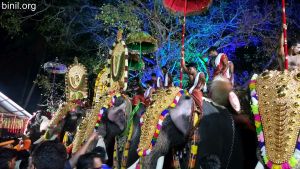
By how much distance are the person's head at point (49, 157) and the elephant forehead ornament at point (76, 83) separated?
3.61m

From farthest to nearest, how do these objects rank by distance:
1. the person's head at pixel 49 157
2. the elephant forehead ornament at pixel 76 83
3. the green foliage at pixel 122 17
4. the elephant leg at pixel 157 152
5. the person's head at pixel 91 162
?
the green foliage at pixel 122 17, the elephant forehead ornament at pixel 76 83, the elephant leg at pixel 157 152, the person's head at pixel 91 162, the person's head at pixel 49 157

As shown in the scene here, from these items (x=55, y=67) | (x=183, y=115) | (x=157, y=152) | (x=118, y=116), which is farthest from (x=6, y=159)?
(x=55, y=67)

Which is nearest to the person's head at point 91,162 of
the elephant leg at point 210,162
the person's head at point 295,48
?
the elephant leg at point 210,162

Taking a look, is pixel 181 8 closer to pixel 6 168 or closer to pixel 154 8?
pixel 6 168

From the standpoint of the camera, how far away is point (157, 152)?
3.55 m

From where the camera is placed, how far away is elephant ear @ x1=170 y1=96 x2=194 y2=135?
3605 mm

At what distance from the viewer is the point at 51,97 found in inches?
535

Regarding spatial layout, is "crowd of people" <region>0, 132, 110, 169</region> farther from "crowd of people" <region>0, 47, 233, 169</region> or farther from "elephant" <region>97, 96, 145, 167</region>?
"elephant" <region>97, 96, 145, 167</region>

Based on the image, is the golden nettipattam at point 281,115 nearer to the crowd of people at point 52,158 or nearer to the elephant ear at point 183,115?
the elephant ear at point 183,115

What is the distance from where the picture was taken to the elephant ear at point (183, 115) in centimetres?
361

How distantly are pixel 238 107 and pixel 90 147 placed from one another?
5.80 ft

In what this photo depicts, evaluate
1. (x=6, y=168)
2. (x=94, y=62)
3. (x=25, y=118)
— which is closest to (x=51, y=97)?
(x=25, y=118)

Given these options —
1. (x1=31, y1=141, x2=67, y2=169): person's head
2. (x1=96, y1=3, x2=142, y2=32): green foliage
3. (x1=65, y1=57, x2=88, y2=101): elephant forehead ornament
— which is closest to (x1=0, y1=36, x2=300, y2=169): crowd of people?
(x1=31, y1=141, x2=67, y2=169): person's head

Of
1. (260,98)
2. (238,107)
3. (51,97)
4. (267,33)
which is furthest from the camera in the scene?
(51,97)
